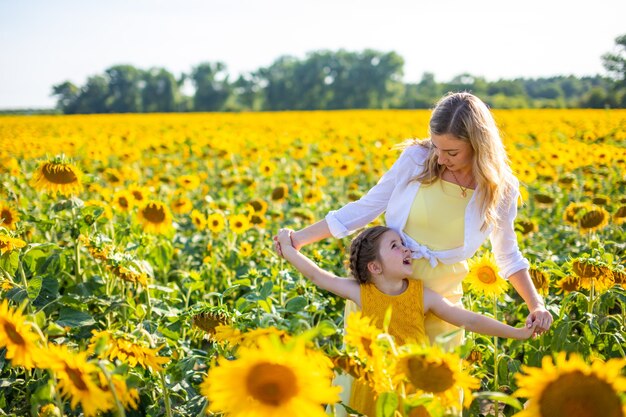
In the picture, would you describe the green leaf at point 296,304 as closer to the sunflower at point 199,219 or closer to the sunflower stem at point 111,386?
the sunflower stem at point 111,386

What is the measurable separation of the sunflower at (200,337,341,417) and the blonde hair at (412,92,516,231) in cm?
113

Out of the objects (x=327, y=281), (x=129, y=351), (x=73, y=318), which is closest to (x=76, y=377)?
(x=129, y=351)

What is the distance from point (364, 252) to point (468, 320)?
390mm

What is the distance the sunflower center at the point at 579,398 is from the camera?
1.09 m

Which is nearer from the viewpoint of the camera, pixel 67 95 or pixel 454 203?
pixel 454 203

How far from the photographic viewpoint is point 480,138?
6.51 ft

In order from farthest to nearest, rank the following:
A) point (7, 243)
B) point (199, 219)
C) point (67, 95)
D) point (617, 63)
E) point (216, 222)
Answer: point (67, 95) → point (617, 63) → point (199, 219) → point (216, 222) → point (7, 243)

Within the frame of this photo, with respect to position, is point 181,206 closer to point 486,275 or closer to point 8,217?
point 8,217

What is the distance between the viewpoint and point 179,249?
4094 millimetres

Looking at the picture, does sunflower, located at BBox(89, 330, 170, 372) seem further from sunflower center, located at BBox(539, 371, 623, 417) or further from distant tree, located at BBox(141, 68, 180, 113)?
distant tree, located at BBox(141, 68, 180, 113)

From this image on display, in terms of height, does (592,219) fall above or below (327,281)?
below

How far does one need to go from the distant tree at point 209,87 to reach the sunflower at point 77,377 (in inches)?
1894

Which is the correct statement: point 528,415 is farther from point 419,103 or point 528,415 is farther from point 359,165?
point 419,103

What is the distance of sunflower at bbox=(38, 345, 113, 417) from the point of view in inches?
47.8
